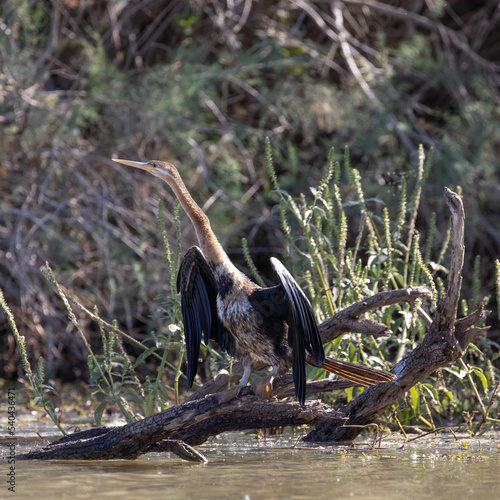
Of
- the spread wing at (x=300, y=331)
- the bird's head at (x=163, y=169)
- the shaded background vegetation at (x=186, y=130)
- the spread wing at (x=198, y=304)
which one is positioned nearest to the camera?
the spread wing at (x=300, y=331)

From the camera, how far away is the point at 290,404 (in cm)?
325

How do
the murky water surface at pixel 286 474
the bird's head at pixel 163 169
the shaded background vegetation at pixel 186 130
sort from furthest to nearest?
the shaded background vegetation at pixel 186 130
the bird's head at pixel 163 169
the murky water surface at pixel 286 474

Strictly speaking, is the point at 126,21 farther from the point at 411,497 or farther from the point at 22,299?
the point at 411,497

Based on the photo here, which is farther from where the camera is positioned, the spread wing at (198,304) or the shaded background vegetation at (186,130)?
the shaded background vegetation at (186,130)

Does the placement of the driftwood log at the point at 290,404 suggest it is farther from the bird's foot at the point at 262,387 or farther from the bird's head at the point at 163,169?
the bird's head at the point at 163,169

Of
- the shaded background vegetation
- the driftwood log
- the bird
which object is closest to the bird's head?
the bird

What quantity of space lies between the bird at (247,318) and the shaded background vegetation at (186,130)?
2.35 meters

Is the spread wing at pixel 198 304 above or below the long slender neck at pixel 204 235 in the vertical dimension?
below

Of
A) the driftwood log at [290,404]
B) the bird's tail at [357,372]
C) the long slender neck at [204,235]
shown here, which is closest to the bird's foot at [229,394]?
the driftwood log at [290,404]

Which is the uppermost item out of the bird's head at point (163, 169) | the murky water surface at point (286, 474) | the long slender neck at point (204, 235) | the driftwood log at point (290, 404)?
the bird's head at point (163, 169)

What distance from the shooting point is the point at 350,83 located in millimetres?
7398

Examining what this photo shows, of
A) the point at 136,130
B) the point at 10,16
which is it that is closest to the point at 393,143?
the point at 136,130

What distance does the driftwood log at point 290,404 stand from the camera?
3.08 meters

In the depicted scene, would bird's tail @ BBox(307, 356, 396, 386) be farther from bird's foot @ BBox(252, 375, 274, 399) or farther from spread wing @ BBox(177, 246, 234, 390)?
spread wing @ BBox(177, 246, 234, 390)
